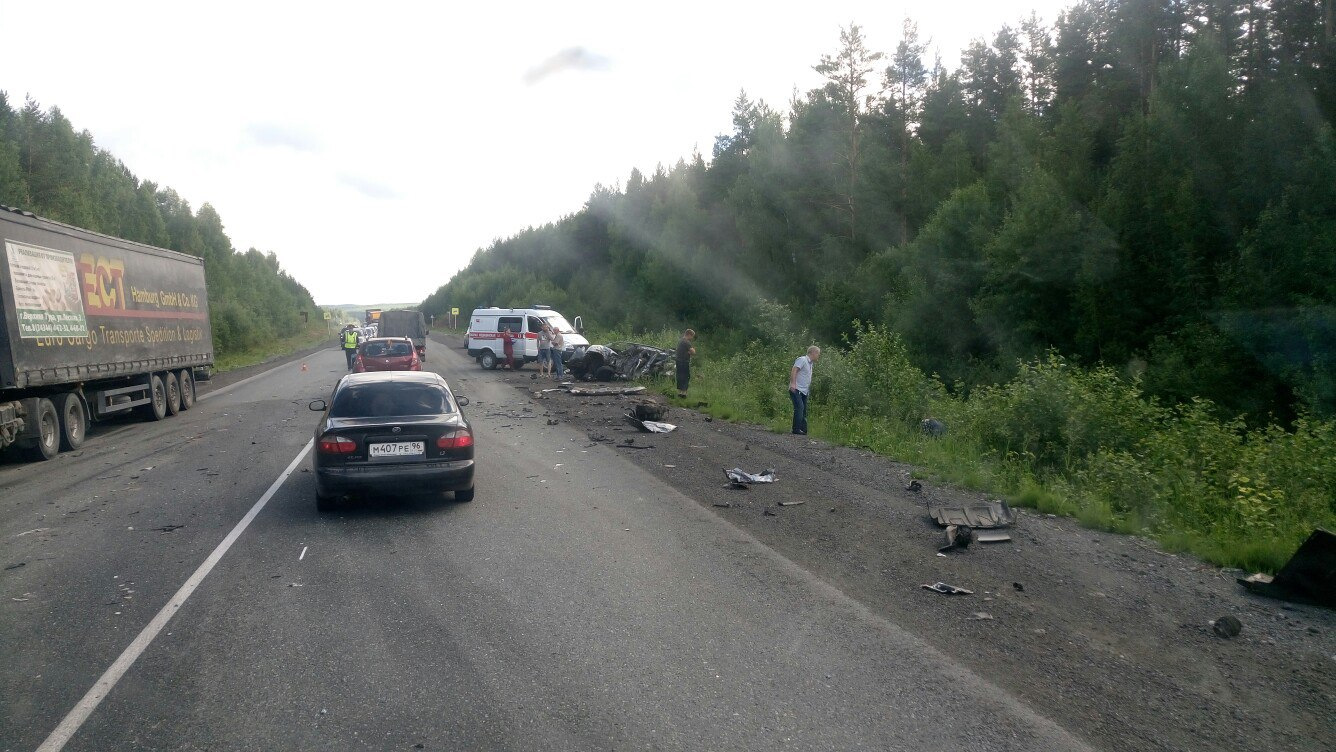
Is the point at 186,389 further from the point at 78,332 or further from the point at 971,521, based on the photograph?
the point at 971,521

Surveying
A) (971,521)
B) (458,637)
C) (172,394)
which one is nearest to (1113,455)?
(971,521)

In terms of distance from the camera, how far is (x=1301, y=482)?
811cm

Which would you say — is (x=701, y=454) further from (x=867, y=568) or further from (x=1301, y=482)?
(x=1301, y=482)

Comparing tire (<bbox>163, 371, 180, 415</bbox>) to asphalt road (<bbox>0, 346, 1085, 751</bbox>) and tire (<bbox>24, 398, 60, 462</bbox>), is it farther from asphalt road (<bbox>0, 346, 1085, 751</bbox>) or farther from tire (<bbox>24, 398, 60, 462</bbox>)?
asphalt road (<bbox>0, 346, 1085, 751</bbox>)

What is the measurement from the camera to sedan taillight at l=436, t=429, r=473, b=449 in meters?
8.76

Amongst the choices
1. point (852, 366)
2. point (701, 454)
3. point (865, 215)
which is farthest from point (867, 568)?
point (865, 215)

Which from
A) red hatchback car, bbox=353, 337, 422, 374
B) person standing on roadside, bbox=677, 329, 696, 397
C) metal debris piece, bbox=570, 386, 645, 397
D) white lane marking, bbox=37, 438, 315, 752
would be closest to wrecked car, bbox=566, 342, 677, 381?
metal debris piece, bbox=570, 386, 645, 397

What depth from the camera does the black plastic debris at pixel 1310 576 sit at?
5605mm

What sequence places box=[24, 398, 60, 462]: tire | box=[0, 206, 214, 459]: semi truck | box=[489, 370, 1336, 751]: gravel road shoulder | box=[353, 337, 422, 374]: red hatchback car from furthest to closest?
box=[353, 337, 422, 374]: red hatchback car
box=[24, 398, 60, 462]: tire
box=[0, 206, 214, 459]: semi truck
box=[489, 370, 1336, 751]: gravel road shoulder

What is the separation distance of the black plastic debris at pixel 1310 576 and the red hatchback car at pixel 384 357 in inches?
779

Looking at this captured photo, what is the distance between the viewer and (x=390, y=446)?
337 inches

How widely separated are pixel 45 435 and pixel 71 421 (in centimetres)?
115

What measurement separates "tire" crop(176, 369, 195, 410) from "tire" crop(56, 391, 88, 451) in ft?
19.0

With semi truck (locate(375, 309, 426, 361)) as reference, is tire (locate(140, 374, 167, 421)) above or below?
below
